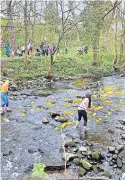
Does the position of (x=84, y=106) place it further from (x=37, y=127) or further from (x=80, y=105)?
(x=37, y=127)

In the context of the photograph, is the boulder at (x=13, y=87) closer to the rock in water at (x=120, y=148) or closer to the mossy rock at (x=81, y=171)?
the rock in water at (x=120, y=148)

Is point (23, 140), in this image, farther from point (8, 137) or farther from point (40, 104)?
point (40, 104)

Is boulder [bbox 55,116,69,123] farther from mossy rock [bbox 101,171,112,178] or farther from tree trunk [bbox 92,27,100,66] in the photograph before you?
tree trunk [bbox 92,27,100,66]

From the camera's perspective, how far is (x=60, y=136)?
13070mm

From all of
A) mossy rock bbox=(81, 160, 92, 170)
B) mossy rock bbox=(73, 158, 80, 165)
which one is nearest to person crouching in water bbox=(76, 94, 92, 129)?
mossy rock bbox=(73, 158, 80, 165)

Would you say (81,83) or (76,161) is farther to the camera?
(81,83)

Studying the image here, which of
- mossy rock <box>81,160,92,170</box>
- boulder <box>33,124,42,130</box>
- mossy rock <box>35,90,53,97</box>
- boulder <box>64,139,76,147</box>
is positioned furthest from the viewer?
mossy rock <box>35,90,53,97</box>

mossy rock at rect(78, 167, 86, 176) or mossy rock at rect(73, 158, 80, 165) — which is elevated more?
mossy rock at rect(73, 158, 80, 165)

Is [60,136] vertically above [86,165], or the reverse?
[60,136]

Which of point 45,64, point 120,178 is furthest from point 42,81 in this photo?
point 120,178

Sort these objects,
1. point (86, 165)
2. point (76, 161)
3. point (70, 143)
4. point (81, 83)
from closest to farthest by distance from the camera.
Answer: point (86, 165)
point (76, 161)
point (70, 143)
point (81, 83)

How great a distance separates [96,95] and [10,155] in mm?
10191

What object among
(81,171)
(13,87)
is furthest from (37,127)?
(13,87)

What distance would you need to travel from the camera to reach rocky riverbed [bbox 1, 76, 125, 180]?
34.0ft
